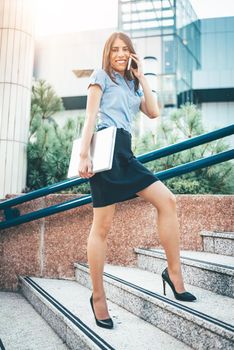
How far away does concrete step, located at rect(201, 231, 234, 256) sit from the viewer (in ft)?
6.93

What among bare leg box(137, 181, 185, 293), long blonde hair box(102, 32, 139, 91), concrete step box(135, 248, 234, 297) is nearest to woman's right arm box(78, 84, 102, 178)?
long blonde hair box(102, 32, 139, 91)

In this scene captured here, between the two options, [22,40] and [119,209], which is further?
[22,40]

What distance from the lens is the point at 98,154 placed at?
1.49 m

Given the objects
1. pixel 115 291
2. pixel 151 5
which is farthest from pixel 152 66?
pixel 151 5

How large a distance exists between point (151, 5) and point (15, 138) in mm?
9056

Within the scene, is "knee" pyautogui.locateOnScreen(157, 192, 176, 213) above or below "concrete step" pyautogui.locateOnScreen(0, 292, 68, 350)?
above

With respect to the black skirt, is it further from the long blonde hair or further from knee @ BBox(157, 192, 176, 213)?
the long blonde hair

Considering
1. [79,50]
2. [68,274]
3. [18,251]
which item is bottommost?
[68,274]

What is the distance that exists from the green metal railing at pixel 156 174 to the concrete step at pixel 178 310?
25.1 inches

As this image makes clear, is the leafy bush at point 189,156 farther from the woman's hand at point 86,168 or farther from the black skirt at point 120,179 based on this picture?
the woman's hand at point 86,168

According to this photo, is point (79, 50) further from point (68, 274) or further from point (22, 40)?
point (68, 274)

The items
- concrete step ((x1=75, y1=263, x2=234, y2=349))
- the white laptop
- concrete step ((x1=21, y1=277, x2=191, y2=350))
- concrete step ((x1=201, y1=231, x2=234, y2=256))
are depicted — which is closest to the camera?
concrete step ((x1=75, y1=263, x2=234, y2=349))

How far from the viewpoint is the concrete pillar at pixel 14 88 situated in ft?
13.3

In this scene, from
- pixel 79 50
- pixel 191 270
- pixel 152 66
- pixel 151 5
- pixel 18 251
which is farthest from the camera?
pixel 79 50
